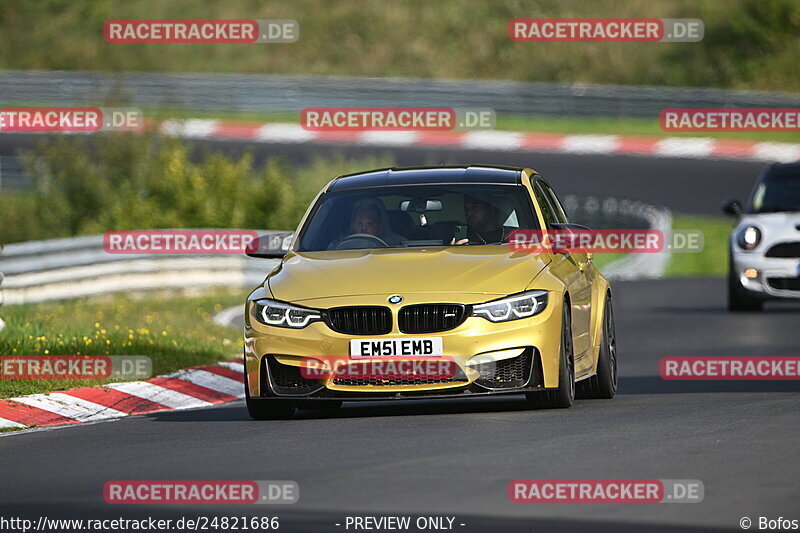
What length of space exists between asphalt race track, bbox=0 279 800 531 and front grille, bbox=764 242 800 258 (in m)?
7.65

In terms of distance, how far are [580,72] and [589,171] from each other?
13.7m

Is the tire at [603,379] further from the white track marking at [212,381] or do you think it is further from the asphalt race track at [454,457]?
the white track marking at [212,381]

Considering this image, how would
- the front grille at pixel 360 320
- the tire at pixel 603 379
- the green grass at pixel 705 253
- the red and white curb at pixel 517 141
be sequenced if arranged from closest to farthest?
the front grille at pixel 360 320
the tire at pixel 603 379
the green grass at pixel 705 253
the red and white curb at pixel 517 141

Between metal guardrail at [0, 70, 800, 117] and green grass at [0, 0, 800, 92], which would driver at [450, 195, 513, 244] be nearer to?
metal guardrail at [0, 70, 800, 117]

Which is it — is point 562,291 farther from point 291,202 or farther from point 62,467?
point 291,202

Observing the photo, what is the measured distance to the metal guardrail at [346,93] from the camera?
41750 millimetres

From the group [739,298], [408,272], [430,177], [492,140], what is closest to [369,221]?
[430,177]

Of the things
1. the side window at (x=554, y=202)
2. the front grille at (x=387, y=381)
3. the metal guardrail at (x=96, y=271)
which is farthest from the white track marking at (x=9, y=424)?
the metal guardrail at (x=96, y=271)

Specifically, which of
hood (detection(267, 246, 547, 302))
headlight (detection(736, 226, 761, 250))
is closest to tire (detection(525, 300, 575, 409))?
hood (detection(267, 246, 547, 302))

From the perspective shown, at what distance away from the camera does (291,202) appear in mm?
29375

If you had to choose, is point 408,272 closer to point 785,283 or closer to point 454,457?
point 454,457

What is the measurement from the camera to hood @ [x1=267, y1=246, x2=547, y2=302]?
35.0ft

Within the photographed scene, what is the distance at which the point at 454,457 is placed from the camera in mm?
8695

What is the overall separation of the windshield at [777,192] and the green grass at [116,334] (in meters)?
6.65
